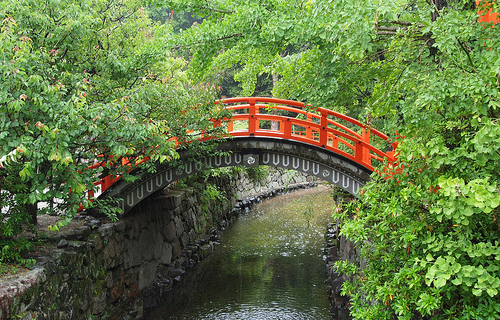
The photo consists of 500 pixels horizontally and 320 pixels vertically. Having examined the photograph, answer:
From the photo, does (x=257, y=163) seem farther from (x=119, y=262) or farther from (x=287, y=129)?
(x=119, y=262)

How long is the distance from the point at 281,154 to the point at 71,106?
564 cm

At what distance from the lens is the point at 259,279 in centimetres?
1189

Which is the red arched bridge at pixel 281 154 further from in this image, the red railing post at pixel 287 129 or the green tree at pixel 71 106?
the green tree at pixel 71 106

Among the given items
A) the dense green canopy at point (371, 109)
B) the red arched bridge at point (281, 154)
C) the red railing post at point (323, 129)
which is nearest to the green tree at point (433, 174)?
the dense green canopy at point (371, 109)

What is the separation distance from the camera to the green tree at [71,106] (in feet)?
18.5

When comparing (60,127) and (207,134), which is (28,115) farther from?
(207,134)

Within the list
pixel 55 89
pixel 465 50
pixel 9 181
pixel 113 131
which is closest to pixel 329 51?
pixel 465 50

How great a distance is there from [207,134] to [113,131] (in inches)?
129

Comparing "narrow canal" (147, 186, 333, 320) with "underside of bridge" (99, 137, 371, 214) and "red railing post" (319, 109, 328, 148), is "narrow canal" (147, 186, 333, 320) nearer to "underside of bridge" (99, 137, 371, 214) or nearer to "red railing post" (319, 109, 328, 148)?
"underside of bridge" (99, 137, 371, 214)

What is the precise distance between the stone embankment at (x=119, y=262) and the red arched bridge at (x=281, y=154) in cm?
100

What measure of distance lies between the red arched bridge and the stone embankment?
100 centimetres

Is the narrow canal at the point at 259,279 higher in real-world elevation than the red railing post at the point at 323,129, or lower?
lower

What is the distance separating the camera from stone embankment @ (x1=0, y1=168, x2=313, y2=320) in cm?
652

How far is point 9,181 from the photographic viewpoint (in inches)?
274
